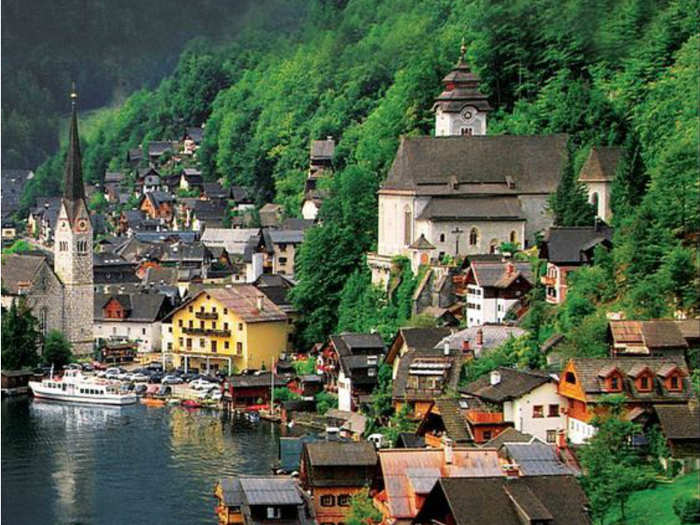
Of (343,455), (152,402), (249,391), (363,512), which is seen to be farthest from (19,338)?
(363,512)

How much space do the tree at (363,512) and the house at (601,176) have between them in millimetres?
7573

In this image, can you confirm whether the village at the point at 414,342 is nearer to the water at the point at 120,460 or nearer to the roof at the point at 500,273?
the roof at the point at 500,273

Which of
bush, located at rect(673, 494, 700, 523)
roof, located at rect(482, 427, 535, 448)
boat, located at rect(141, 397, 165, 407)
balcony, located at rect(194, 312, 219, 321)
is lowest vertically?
bush, located at rect(673, 494, 700, 523)

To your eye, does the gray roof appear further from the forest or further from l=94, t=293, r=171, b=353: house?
l=94, t=293, r=171, b=353: house

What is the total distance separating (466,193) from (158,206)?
1828cm

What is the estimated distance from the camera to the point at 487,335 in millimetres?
19375

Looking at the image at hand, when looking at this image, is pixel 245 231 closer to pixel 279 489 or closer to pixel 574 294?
pixel 574 294

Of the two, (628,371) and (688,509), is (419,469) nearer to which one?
(628,371)

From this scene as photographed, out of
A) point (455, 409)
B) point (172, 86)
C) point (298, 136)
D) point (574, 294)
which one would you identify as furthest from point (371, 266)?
point (172, 86)

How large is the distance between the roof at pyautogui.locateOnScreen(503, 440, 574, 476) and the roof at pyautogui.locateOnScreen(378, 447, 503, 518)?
180 millimetres

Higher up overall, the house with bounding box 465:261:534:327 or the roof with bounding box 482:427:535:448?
the house with bounding box 465:261:534:327

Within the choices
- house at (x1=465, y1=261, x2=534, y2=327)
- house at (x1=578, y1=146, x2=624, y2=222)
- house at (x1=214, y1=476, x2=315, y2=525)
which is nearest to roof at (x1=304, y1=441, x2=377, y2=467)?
house at (x1=214, y1=476, x2=315, y2=525)

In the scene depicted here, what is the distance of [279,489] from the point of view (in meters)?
15.1

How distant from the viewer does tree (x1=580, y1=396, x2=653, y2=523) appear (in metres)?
13.6
